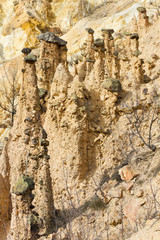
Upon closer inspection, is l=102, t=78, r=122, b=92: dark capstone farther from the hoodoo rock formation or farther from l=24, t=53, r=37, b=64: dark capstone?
l=24, t=53, r=37, b=64: dark capstone

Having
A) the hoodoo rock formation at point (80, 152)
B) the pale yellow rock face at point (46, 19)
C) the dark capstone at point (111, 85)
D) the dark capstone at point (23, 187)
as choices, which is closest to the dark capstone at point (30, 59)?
the hoodoo rock formation at point (80, 152)

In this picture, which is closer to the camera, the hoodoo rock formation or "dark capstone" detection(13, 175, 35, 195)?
"dark capstone" detection(13, 175, 35, 195)

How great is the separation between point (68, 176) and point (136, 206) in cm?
269

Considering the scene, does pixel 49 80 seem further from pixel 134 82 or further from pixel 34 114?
pixel 134 82

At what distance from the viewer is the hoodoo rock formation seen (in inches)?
273

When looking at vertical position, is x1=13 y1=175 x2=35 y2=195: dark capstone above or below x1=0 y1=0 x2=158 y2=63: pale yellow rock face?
below

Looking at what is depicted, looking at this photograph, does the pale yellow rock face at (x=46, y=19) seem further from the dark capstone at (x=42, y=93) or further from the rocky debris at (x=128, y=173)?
the rocky debris at (x=128, y=173)

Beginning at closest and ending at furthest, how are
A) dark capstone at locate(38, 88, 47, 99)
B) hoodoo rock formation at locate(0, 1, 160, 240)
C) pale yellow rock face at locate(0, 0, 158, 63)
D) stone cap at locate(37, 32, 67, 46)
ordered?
1. hoodoo rock formation at locate(0, 1, 160, 240)
2. dark capstone at locate(38, 88, 47, 99)
3. stone cap at locate(37, 32, 67, 46)
4. pale yellow rock face at locate(0, 0, 158, 63)

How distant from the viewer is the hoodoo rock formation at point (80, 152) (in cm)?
693

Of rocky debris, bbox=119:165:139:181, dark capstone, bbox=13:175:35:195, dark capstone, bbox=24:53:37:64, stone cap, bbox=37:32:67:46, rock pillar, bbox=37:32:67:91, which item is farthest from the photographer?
stone cap, bbox=37:32:67:46

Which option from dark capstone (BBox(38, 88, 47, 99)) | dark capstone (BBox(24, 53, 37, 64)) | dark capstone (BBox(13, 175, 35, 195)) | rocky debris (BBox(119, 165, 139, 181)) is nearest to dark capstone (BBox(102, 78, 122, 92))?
dark capstone (BBox(24, 53, 37, 64))

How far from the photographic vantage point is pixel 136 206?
629 cm

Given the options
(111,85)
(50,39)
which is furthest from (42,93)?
(111,85)

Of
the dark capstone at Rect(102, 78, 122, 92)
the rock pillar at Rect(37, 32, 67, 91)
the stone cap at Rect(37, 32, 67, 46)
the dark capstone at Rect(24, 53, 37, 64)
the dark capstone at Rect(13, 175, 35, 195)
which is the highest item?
the stone cap at Rect(37, 32, 67, 46)
